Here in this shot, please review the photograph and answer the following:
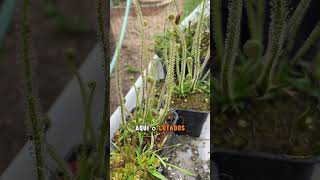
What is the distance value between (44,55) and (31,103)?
0.25 metres

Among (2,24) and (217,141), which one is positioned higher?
(2,24)

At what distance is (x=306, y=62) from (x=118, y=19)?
43 centimetres

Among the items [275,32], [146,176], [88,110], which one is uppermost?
[275,32]

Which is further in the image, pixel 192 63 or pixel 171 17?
pixel 192 63

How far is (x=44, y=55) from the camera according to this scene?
0.90 m

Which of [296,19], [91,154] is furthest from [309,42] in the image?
[91,154]

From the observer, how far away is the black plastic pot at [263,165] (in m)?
0.84

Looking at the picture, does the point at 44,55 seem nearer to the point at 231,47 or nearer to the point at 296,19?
the point at 231,47

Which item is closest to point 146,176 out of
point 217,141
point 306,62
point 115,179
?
point 115,179

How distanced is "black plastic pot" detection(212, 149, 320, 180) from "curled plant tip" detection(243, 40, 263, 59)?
202 millimetres

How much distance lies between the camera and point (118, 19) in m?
0.98

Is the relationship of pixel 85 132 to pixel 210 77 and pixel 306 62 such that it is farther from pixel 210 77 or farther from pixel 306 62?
pixel 306 62

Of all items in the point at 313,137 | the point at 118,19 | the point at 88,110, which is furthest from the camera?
the point at 118,19

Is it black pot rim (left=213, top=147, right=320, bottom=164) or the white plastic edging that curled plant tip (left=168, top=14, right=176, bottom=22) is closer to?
the white plastic edging
